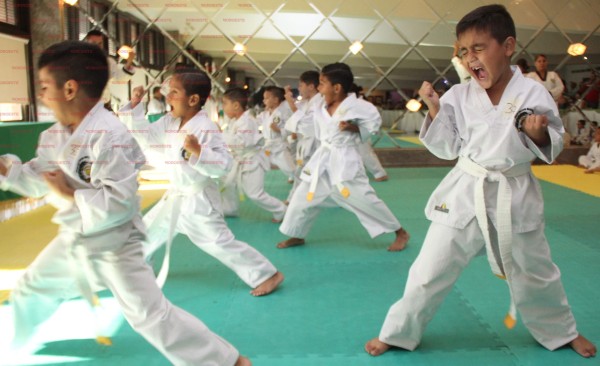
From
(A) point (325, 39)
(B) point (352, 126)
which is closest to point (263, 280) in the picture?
(B) point (352, 126)

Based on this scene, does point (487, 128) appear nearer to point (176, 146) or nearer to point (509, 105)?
point (509, 105)

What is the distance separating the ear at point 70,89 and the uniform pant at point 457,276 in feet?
4.84

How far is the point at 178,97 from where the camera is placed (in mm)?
2861

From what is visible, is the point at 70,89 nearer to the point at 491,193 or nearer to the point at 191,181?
the point at 191,181

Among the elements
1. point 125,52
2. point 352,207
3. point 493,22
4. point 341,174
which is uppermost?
point 493,22

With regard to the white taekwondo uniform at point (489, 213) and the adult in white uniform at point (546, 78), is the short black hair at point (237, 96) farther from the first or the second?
the adult in white uniform at point (546, 78)

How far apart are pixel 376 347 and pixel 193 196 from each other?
1.29m

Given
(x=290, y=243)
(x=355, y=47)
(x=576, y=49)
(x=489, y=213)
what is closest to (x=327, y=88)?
(x=290, y=243)

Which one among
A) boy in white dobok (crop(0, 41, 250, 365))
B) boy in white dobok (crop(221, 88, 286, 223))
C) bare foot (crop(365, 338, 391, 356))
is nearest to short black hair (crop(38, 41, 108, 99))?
boy in white dobok (crop(0, 41, 250, 365))

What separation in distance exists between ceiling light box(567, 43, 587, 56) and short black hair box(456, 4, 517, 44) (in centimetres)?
789

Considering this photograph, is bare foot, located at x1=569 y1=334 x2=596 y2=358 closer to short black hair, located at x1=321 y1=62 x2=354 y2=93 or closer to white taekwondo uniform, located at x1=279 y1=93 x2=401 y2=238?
white taekwondo uniform, located at x1=279 y1=93 x2=401 y2=238

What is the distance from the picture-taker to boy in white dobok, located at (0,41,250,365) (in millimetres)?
1708

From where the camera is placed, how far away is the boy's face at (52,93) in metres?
1.71

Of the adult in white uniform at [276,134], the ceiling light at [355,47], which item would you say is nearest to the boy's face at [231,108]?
the adult in white uniform at [276,134]
